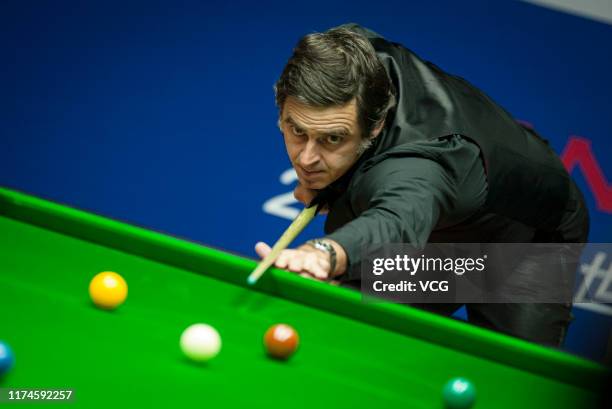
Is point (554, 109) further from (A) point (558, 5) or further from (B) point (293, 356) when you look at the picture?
(B) point (293, 356)

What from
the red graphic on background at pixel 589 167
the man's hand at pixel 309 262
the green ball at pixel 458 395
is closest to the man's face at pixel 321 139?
the man's hand at pixel 309 262

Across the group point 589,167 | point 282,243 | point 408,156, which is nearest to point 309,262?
point 282,243

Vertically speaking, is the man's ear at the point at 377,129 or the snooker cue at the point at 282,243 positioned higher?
the man's ear at the point at 377,129

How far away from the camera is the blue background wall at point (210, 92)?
340 cm

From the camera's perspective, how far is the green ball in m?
1.54

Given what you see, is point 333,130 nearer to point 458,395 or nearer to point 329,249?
point 329,249

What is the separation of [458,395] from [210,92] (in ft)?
8.05

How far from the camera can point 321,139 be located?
2.27 metres

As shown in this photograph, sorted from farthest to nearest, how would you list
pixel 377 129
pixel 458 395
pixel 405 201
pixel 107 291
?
pixel 377 129 → pixel 405 201 → pixel 107 291 → pixel 458 395

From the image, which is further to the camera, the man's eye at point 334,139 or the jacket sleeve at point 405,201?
the man's eye at point 334,139

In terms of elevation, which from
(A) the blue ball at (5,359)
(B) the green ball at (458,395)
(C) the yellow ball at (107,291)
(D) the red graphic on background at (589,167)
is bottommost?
(B) the green ball at (458,395)

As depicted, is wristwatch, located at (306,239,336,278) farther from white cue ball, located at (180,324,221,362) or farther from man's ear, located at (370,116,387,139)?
man's ear, located at (370,116,387,139)

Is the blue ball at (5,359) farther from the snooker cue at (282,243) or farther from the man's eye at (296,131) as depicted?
the man's eye at (296,131)

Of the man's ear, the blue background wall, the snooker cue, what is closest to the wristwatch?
the snooker cue
